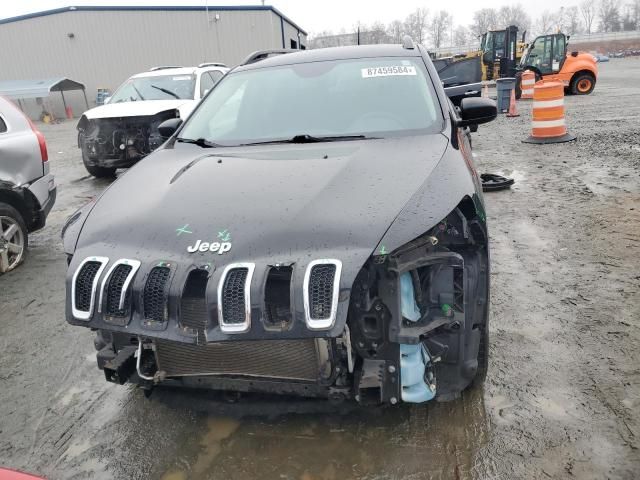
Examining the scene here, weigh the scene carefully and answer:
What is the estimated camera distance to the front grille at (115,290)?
215 centimetres

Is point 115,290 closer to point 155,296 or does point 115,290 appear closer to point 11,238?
point 155,296

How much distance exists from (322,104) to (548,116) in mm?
8014

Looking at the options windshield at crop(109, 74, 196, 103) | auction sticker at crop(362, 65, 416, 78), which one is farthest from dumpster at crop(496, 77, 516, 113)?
auction sticker at crop(362, 65, 416, 78)

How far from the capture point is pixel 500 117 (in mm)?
15094

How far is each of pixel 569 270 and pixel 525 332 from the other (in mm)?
1191

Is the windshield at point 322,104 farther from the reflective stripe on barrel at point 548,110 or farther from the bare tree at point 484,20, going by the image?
the bare tree at point 484,20

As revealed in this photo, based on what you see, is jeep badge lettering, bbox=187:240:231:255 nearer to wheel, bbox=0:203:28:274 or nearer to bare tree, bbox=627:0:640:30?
wheel, bbox=0:203:28:274

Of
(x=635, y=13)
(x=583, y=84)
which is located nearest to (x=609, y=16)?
(x=635, y=13)

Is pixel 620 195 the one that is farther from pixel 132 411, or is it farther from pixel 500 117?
pixel 500 117

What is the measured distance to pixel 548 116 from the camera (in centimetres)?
1005

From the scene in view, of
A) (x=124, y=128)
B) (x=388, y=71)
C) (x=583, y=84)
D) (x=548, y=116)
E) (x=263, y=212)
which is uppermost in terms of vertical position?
(x=388, y=71)

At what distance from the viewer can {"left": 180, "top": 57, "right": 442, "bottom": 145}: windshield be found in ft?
10.8

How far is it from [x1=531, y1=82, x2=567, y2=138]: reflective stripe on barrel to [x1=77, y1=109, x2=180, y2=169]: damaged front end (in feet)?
21.4

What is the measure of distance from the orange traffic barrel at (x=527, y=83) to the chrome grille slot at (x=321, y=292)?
773 inches
